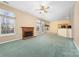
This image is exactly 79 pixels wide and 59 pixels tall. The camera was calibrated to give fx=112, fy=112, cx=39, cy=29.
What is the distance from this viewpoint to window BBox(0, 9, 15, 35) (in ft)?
23.5

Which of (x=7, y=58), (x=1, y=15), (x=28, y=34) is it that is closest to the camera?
(x=7, y=58)

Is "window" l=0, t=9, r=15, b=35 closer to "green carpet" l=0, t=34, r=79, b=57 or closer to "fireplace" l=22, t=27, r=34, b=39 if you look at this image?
"green carpet" l=0, t=34, r=79, b=57

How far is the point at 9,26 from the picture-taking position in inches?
319

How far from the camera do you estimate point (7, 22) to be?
309 inches

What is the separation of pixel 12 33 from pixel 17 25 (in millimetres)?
1074

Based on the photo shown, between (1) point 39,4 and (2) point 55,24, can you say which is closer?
(1) point 39,4

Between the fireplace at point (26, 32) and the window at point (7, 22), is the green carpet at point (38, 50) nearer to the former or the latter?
the window at point (7, 22)

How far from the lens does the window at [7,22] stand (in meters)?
7.16

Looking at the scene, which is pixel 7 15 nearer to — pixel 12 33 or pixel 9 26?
pixel 9 26

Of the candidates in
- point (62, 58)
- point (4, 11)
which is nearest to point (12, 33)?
point (4, 11)

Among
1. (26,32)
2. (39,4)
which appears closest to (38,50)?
(39,4)

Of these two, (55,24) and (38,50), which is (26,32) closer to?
(38,50)

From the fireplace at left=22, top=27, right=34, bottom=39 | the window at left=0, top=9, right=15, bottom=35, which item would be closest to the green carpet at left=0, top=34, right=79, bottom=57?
the window at left=0, top=9, right=15, bottom=35

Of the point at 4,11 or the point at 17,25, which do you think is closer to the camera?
the point at 4,11
